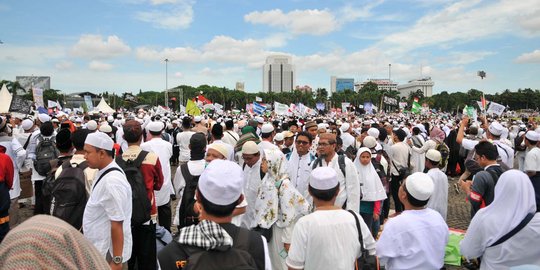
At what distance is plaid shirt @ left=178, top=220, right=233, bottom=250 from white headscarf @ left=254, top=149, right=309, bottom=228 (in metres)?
2.37

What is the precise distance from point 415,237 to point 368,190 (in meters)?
2.64

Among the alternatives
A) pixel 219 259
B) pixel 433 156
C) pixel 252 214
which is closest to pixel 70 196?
pixel 252 214

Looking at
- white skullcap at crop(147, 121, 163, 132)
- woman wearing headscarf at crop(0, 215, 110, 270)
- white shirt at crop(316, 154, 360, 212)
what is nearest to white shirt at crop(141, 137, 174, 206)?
white skullcap at crop(147, 121, 163, 132)

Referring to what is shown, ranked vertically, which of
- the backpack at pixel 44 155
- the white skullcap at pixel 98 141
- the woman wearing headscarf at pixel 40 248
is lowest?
the backpack at pixel 44 155

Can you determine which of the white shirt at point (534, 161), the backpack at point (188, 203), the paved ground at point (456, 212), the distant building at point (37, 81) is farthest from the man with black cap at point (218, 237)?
the distant building at point (37, 81)

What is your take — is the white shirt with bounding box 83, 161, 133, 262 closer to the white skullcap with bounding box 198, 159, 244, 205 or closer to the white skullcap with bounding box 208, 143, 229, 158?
the white skullcap with bounding box 208, 143, 229, 158

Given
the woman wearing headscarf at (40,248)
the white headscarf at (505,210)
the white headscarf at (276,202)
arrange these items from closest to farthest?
the woman wearing headscarf at (40,248)
the white headscarf at (505,210)
the white headscarf at (276,202)

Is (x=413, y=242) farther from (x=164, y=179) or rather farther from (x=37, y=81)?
(x=37, y=81)

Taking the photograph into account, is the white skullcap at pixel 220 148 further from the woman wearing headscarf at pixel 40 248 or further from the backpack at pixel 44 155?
the backpack at pixel 44 155

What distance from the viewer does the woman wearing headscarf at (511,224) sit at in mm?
3203

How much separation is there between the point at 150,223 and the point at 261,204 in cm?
132

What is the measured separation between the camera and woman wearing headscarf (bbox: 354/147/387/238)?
5645 mm

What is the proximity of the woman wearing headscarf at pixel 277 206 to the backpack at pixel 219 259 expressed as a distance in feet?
7.68

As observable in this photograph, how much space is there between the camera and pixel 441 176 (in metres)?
6.18
